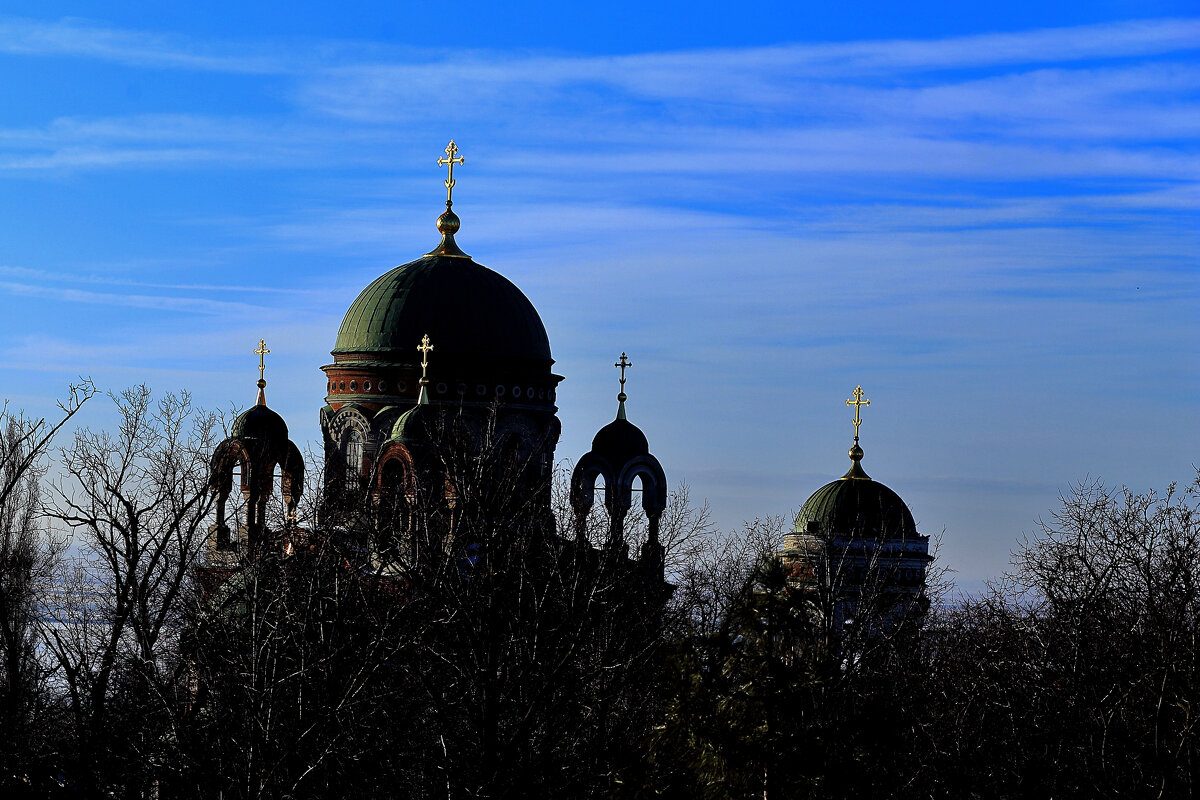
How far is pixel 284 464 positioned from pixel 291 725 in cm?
1778

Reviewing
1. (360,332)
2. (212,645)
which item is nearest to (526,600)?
(212,645)

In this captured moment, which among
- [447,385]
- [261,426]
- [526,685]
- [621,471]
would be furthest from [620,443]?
[526,685]

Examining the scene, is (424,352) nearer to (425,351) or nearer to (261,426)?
(425,351)

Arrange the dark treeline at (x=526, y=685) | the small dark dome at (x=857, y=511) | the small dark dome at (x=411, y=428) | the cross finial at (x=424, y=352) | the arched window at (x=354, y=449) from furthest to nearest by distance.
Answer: the small dark dome at (x=857, y=511)
the arched window at (x=354, y=449)
the cross finial at (x=424, y=352)
the small dark dome at (x=411, y=428)
the dark treeline at (x=526, y=685)

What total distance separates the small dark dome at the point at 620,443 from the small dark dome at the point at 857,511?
4.59 meters

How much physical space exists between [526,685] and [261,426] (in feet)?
53.1

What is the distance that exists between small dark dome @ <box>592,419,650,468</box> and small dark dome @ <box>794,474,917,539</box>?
4.59 m

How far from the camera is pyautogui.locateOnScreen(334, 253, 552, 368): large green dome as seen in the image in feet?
113

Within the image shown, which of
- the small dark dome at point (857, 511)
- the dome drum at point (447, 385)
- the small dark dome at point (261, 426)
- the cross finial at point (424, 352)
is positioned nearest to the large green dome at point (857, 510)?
the small dark dome at point (857, 511)

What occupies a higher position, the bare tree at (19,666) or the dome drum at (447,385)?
the dome drum at (447,385)

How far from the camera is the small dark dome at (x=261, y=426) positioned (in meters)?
32.6

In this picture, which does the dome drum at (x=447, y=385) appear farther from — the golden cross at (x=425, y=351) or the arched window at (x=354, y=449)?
the arched window at (x=354, y=449)

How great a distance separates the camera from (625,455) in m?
34.3

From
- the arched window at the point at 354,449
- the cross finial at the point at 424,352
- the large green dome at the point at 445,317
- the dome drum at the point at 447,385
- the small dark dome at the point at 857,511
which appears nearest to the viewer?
the cross finial at the point at 424,352
